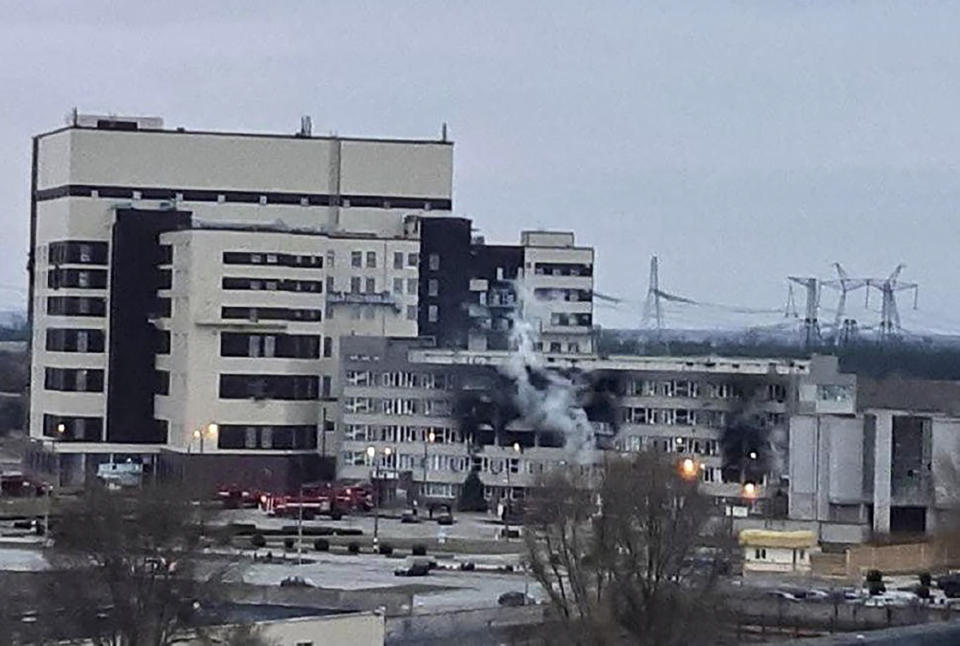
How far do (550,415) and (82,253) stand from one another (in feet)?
22.9

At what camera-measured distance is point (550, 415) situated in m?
29.9

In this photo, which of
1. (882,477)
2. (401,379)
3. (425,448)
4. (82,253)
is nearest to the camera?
(882,477)

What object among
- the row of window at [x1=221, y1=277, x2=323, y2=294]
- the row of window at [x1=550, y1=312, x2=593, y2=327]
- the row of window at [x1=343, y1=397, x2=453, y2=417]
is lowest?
the row of window at [x1=343, y1=397, x2=453, y2=417]

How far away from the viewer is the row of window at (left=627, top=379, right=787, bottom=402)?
28.7m

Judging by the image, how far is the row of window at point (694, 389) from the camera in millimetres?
28734

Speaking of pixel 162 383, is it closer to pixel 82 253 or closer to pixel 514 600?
pixel 82 253

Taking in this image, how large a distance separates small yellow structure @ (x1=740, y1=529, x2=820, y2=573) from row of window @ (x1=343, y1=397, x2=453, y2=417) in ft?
24.6

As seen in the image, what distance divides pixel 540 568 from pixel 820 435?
10564 millimetres

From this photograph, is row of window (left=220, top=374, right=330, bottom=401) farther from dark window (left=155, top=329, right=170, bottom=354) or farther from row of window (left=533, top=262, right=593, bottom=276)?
row of window (left=533, top=262, right=593, bottom=276)

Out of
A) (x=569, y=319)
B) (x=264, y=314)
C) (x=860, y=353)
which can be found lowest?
(x=264, y=314)

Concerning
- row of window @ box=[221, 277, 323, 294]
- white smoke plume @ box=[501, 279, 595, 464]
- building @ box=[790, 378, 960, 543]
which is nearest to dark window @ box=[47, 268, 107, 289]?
row of window @ box=[221, 277, 323, 294]

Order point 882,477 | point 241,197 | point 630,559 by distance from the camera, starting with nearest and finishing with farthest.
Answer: point 630,559 → point 882,477 → point 241,197

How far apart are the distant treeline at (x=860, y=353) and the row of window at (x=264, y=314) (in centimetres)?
2060

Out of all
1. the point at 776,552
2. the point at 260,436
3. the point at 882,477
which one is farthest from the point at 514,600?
the point at 260,436
